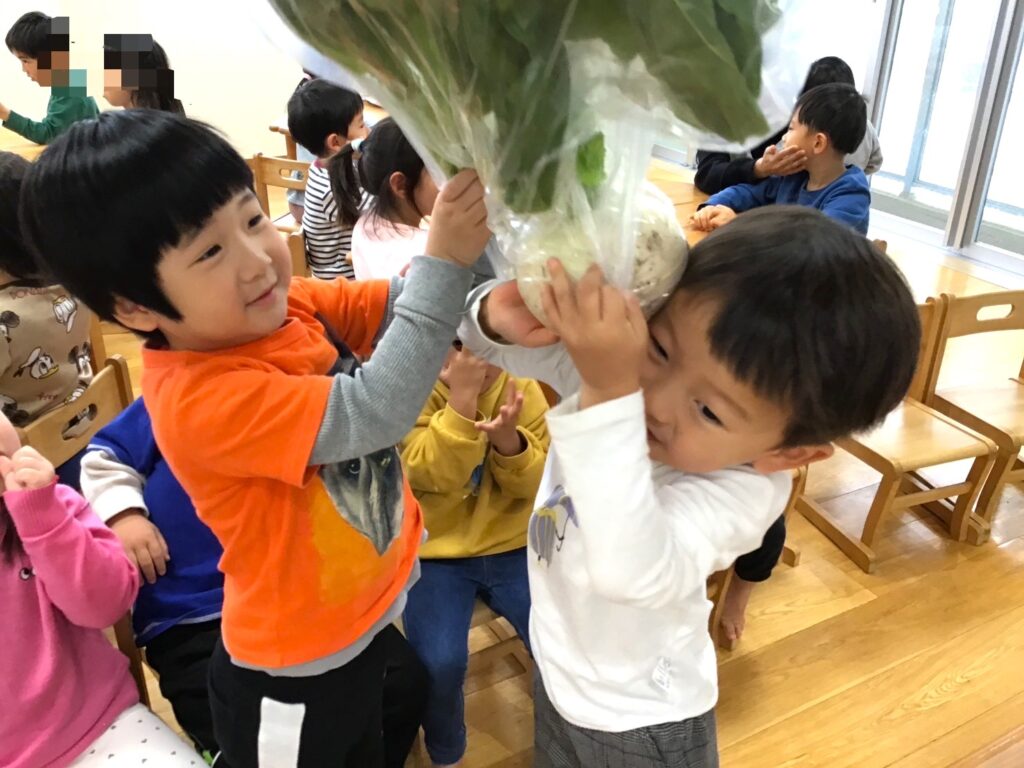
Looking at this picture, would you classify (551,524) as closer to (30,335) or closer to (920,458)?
(30,335)

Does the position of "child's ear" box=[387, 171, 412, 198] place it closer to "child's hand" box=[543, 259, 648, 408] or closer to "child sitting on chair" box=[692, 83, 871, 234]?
"child sitting on chair" box=[692, 83, 871, 234]

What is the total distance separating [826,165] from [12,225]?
205 cm

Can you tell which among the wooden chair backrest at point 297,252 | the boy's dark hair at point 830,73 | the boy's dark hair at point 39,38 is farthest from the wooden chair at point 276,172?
the boy's dark hair at point 830,73

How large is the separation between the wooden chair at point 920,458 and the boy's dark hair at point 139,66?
2.03 meters

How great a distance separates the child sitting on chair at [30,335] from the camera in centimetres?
139

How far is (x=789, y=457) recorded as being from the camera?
30.1 inches

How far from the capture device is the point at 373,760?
1.03 m

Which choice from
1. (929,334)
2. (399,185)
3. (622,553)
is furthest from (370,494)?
(929,334)

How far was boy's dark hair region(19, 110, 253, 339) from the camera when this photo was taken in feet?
2.28

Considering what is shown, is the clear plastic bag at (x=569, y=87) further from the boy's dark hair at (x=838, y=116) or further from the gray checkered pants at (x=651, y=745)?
the boy's dark hair at (x=838, y=116)

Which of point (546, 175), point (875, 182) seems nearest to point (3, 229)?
point (546, 175)

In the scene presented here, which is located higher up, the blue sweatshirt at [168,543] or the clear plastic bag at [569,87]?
the clear plastic bag at [569,87]

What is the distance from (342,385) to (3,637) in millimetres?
635

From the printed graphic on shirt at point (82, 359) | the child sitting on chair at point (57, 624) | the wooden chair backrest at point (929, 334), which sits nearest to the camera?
the child sitting on chair at point (57, 624)
